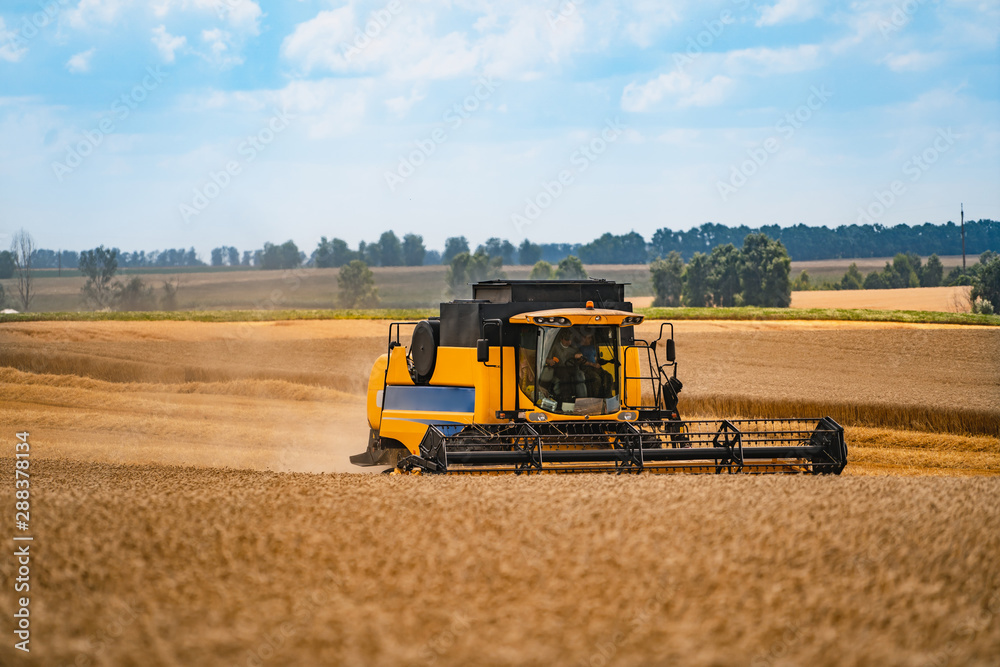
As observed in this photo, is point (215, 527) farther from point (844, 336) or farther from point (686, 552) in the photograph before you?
point (844, 336)

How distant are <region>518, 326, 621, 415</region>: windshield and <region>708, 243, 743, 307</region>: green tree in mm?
62890

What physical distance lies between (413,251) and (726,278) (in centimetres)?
4917

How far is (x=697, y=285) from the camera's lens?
74.5 m

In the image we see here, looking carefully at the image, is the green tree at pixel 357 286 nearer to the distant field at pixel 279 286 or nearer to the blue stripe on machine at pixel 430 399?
the distant field at pixel 279 286

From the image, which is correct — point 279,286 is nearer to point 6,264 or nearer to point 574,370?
point 6,264

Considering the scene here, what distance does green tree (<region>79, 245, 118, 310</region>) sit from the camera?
65750mm

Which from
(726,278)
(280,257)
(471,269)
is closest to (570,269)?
(471,269)

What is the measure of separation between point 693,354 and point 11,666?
23.1m

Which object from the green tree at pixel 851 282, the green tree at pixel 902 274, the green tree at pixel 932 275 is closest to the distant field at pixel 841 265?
the green tree at pixel 902 274

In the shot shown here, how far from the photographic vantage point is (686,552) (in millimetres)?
5531

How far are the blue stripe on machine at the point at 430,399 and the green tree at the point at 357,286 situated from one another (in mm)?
65049

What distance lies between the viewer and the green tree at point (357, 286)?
76000 mm

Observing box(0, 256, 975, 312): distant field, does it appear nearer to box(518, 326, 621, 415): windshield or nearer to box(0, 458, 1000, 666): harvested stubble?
box(518, 326, 621, 415): windshield

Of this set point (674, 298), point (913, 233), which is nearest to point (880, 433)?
point (674, 298)
